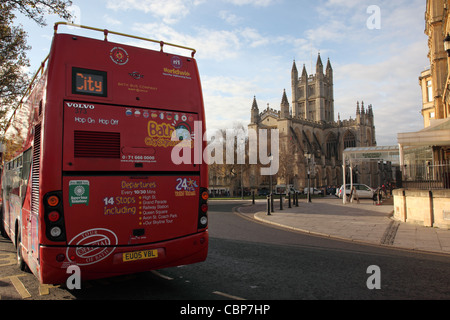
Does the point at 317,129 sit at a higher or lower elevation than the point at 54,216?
higher

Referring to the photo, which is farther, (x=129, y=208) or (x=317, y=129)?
(x=317, y=129)

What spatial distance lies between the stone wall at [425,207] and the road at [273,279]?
4.36 m

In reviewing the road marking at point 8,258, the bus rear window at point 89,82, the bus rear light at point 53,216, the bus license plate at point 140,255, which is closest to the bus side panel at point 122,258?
the bus license plate at point 140,255

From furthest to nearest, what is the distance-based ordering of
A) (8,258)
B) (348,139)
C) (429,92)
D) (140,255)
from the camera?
1. (348,139)
2. (429,92)
3. (8,258)
4. (140,255)

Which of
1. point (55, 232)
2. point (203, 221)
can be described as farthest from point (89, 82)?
point (203, 221)

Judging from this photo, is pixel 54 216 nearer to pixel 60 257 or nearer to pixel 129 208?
pixel 60 257

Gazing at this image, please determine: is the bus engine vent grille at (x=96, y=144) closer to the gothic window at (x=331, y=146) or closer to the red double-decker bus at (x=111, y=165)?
the red double-decker bus at (x=111, y=165)

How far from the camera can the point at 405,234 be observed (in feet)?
34.6

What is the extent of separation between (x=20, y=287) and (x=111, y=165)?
9.10 ft

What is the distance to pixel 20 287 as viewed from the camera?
5375mm

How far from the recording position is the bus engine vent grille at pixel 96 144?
4.41m

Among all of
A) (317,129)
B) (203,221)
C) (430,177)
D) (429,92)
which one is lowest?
(203,221)
